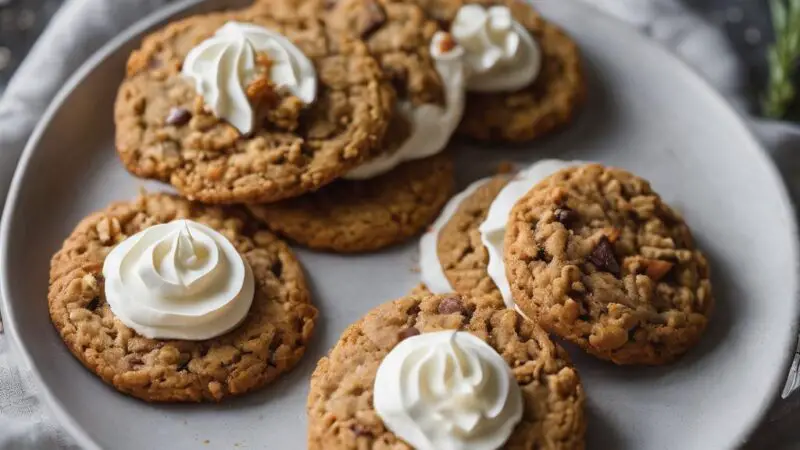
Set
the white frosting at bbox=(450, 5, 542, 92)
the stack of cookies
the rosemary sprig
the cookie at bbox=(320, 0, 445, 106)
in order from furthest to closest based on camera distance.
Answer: the rosemary sprig
the white frosting at bbox=(450, 5, 542, 92)
the cookie at bbox=(320, 0, 445, 106)
the stack of cookies

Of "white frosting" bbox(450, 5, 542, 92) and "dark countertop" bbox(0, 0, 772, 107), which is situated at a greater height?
"white frosting" bbox(450, 5, 542, 92)

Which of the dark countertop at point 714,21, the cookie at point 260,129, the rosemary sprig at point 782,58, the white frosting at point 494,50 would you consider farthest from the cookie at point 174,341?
the rosemary sprig at point 782,58

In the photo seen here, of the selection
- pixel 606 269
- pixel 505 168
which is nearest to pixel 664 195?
pixel 505 168

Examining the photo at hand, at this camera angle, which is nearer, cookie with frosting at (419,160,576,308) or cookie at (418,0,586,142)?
cookie with frosting at (419,160,576,308)

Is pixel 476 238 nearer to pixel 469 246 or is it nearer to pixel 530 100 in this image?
pixel 469 246

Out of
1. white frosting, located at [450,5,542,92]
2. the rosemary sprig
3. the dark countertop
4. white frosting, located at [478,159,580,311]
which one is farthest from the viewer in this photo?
the dark countertop

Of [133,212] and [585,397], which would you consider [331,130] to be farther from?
[585,397]

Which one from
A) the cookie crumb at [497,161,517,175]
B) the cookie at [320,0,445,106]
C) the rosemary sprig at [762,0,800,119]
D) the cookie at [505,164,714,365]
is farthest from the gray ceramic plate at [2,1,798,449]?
the rosemary sprig at [762,0,800,119]

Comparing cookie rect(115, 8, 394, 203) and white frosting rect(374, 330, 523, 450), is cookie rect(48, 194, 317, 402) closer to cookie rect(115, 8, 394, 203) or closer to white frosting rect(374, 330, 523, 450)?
cookie rect(115, 8, 394, 203)
